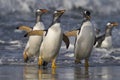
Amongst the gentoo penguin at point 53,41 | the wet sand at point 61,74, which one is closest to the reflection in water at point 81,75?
the wet sand at point 61,74

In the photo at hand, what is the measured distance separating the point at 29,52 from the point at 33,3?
41.4 feet

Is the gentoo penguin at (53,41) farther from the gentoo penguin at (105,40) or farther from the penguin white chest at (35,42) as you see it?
the gentoo penguin at (105,40)

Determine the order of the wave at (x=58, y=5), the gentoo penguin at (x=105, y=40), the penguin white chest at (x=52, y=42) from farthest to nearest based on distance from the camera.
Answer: the wave at (x=58, y=5) → the gentoo penguin at (x=105, y=40) → the penguin white chest at (x=52, y=42)

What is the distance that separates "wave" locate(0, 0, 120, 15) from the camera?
27516mm

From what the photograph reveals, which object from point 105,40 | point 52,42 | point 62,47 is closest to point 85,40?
point 52,42

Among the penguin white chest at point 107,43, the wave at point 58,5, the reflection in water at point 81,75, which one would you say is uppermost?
the wave at point 58,5

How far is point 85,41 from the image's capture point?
13531mm

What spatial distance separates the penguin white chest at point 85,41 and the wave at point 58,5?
13257mm

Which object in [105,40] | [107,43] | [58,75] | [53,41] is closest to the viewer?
[58,75]

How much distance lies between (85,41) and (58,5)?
15.4 m

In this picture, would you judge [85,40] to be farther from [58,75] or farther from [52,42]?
[58,75]

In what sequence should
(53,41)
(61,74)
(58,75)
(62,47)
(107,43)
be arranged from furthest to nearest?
1. (107,43)
2. (62,47)
3. (53,41)
4. (61,74)
5. (58,75)

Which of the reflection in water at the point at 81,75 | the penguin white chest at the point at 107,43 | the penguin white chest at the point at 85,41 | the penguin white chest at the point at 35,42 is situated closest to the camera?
the reflection in water at the point at 81,75

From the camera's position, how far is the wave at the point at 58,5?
2752cm
